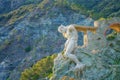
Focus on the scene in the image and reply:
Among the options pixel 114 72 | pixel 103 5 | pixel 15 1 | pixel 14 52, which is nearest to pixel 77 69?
pixel 114 72

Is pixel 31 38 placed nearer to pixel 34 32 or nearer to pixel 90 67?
pixel 34 32

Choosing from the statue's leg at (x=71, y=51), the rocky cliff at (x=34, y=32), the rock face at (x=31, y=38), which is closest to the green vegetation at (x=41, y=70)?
the statue's leg at (x=71, y=51)

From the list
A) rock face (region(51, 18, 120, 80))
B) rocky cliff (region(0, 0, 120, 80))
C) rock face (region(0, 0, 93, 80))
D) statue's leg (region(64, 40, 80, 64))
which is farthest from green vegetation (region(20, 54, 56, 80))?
rock face (region(0, 0, 93, 80))

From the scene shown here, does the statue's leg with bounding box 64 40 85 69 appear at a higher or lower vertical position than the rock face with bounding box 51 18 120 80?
higher

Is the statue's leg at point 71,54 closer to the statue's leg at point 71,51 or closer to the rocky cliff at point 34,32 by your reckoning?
the statue's leg at point 71,51

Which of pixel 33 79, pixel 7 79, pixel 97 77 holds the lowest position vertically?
pixel 7 79

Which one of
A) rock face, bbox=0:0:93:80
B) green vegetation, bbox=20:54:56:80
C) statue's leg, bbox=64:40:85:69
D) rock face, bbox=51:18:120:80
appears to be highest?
statue's leg, bbox=64:40:85:69

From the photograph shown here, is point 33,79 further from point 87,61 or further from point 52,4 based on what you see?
point 52,4

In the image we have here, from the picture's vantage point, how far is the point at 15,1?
409 feet

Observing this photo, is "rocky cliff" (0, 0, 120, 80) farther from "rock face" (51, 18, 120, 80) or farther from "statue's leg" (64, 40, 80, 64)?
"statue's leg" (64, 40, 80, 64)

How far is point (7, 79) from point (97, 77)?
57.7 meters

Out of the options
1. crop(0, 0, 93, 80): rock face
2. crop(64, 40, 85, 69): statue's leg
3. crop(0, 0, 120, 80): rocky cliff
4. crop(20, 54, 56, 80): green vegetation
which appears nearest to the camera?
crop(64, 40, 85, 69): statue's leg

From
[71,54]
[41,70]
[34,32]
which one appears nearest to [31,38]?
[34,32]

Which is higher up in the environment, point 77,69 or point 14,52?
point 77,69
